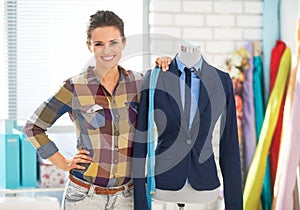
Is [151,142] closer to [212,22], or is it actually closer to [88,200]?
[88,200]

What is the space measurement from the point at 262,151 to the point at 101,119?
157cm

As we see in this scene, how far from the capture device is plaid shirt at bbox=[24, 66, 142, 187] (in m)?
2.72

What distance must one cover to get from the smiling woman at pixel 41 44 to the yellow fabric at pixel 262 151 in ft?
3.43

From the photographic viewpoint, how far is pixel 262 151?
392 cm

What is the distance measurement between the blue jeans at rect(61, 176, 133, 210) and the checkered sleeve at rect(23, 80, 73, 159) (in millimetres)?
235

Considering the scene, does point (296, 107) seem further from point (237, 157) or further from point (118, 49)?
point (118, 49)

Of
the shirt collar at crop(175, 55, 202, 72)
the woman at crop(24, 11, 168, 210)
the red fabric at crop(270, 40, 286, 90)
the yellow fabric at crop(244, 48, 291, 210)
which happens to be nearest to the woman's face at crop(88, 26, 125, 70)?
the woman at crop(24, 11, 168, 210)

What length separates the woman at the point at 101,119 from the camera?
8.91ft

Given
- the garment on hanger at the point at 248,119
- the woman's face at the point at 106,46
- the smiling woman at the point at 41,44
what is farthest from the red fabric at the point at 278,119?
the woman's face at the point at 106,46

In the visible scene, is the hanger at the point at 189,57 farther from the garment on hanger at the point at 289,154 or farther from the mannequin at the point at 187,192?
the garment on hanger at the point at 289,154

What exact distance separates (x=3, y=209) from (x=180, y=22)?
1845 mm

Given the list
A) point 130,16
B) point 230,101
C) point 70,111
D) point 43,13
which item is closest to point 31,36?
point 43,13

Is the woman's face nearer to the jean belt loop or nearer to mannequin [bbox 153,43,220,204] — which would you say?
mannequin [bbox 153,43,220,204]

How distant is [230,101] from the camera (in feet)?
9.44
